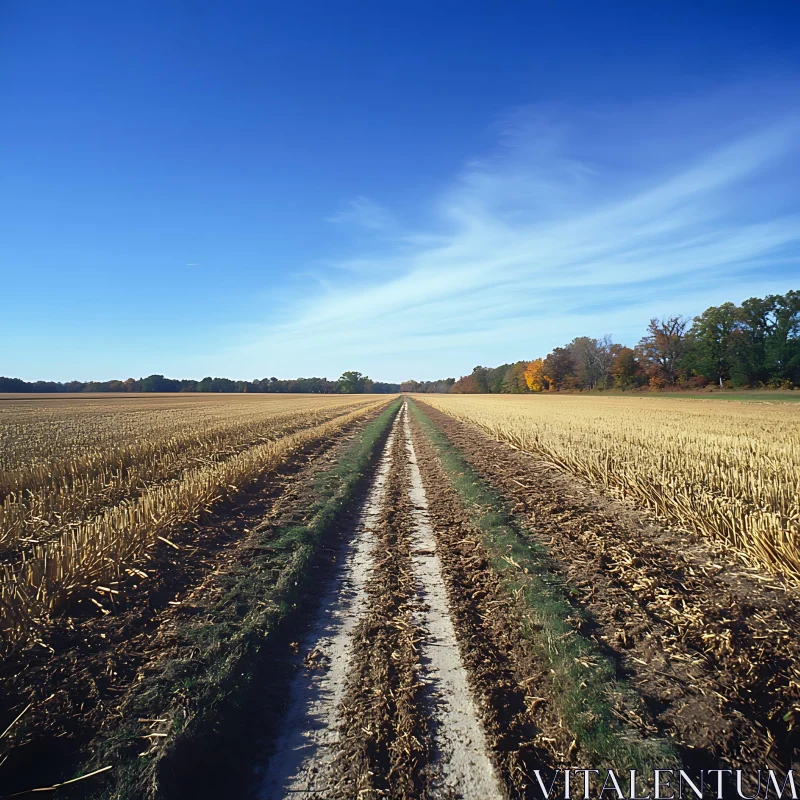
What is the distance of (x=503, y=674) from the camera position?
4066 millimetres

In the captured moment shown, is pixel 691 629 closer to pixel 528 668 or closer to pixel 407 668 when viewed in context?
pixel 528 668

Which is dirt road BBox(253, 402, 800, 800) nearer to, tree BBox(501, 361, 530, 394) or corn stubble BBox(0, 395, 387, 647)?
corn stubble BBox(0, 395, 387, 647)

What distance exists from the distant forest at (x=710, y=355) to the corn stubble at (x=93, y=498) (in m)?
77.8

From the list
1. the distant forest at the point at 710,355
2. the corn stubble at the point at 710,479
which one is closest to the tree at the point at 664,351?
the distant forest at the point at 710,355

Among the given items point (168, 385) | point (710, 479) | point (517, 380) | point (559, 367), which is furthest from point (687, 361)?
point (168, 385)

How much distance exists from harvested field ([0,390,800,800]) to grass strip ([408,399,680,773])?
2cm

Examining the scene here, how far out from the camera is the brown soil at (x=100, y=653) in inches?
125

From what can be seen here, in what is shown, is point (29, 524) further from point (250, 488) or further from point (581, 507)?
point (581, 507)

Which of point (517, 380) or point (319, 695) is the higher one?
point (517, 380)

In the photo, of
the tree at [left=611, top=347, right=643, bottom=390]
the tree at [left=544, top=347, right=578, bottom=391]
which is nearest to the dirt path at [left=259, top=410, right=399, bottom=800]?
the tree at [left=611, top=347, right=643, bottom=390]

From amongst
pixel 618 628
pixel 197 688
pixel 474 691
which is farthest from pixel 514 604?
pixel 197 688

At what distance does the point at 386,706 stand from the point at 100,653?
121 inches

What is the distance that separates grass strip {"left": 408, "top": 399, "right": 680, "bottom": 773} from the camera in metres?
3.10

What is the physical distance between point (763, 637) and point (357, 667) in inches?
164
